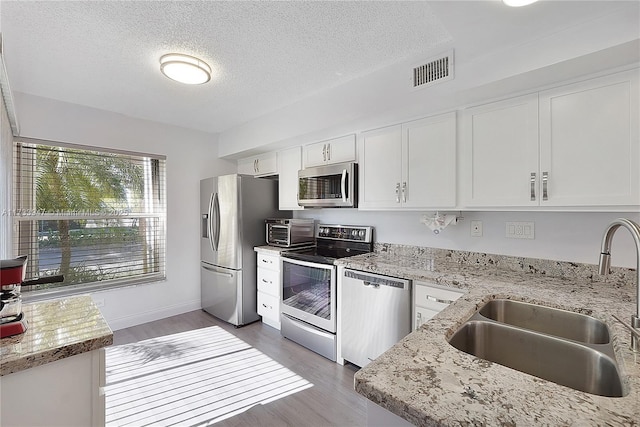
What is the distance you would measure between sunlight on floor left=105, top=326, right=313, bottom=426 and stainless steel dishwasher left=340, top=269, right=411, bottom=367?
0.49 metres

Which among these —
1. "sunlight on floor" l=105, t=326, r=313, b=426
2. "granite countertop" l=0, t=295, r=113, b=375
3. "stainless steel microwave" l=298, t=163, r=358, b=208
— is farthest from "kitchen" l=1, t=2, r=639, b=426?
"granite countertop" l=0, t=295, r=113, b=375

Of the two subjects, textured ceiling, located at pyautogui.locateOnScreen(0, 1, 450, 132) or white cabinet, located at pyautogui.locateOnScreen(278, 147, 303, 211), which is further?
white cabinet, located at pyautogui.locateOnScreen(278, 147, 303, 211)

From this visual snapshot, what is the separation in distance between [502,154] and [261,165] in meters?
2.73

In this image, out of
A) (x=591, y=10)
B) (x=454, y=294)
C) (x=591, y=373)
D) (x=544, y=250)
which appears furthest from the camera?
(x=544, y=250)

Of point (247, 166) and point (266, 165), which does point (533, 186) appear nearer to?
point (266, 165)

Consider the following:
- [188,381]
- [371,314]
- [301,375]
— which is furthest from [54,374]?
[371,314]

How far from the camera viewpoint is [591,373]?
93cm

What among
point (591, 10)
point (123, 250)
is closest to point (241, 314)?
point (123, 250)

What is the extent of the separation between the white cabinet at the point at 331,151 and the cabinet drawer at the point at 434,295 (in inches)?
52.7

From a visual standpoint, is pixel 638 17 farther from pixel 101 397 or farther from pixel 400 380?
pixel 101 397

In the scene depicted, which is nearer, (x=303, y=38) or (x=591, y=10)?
(x=591, y=10)

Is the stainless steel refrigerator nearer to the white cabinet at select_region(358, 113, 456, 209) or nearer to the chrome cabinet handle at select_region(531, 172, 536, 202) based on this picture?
the white cabinet at select_region(358, 113, 456, 209)

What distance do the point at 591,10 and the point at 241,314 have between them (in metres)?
3.69

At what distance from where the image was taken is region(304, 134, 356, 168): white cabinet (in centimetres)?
280
